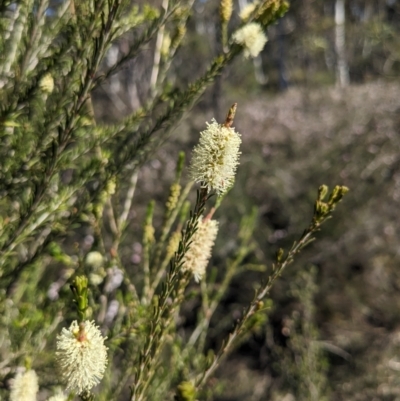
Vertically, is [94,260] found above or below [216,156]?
below

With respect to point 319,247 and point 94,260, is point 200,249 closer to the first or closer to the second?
point 94,260

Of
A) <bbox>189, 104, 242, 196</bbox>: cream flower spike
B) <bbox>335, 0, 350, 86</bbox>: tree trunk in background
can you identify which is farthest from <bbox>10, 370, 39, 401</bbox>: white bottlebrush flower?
<bbox>335, 0, 350, 86</bbox>: tree trunk in background

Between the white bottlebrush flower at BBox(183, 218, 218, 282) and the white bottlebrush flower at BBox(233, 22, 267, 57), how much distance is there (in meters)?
0.40

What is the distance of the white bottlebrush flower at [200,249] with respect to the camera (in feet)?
2.62

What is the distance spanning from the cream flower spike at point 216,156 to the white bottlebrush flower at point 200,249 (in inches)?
7.5

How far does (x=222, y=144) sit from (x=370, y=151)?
513cm

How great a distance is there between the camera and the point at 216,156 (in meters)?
0.62

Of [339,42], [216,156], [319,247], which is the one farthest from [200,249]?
[339,42]

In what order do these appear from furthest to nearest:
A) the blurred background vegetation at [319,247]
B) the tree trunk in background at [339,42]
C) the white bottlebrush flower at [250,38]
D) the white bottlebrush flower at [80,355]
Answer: the tree trunk in background at [339,42]
the blurred background vegetation at [319,247]
the white bottlebrush flower at [250,38]
the white bottlebrush flower at [80,355]

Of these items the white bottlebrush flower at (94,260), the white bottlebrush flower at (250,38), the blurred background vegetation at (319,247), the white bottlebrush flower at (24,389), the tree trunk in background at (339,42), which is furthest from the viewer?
the tree trunk in background at (339,42)

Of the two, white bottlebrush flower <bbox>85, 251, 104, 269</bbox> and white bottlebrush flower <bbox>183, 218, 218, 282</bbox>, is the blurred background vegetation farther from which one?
white bottlebrush flower <bbox>183, 218, 218, 282</bbox>

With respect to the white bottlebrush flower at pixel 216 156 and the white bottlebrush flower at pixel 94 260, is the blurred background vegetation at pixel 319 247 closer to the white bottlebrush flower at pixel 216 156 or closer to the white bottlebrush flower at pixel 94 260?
the white bottlebrush flower at pixel 94 260

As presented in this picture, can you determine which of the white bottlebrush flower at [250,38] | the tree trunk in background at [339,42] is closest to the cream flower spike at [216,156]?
the white bottlebrush flower at [250,38]

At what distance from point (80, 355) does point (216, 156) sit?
32cm
